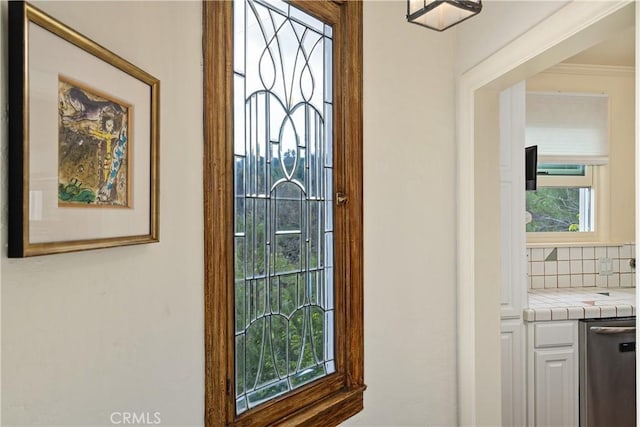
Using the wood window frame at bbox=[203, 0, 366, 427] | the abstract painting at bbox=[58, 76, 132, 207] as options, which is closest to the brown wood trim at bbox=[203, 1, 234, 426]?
the wood window frame at bbox=[203, 0, 366, 427]

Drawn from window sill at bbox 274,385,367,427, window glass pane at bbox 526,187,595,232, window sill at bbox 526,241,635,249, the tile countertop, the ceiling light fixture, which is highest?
the ceiling light fixture

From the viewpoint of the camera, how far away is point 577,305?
2857 mm

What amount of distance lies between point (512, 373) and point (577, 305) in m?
0.55

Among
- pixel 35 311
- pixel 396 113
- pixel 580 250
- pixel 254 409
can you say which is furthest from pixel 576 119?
pixel 35 311

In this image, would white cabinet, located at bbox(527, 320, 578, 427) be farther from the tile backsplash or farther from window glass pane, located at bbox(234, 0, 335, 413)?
window glass pane, located at bbox(234, 0, 335, 413)

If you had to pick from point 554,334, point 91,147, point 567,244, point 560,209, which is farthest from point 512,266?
point 91,147

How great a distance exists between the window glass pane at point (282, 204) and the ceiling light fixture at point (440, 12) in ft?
1.58

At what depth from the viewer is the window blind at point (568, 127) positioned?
3.48m

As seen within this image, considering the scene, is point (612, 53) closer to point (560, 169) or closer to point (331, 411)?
point (560, 169)

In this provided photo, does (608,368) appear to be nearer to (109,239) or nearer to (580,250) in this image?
(580,250)

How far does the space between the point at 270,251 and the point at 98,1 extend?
0.87 m

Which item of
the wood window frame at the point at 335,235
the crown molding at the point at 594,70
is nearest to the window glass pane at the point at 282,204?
the wood window frame at the point at 335,235

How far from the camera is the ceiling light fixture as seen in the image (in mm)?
1279

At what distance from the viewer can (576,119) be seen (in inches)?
140
